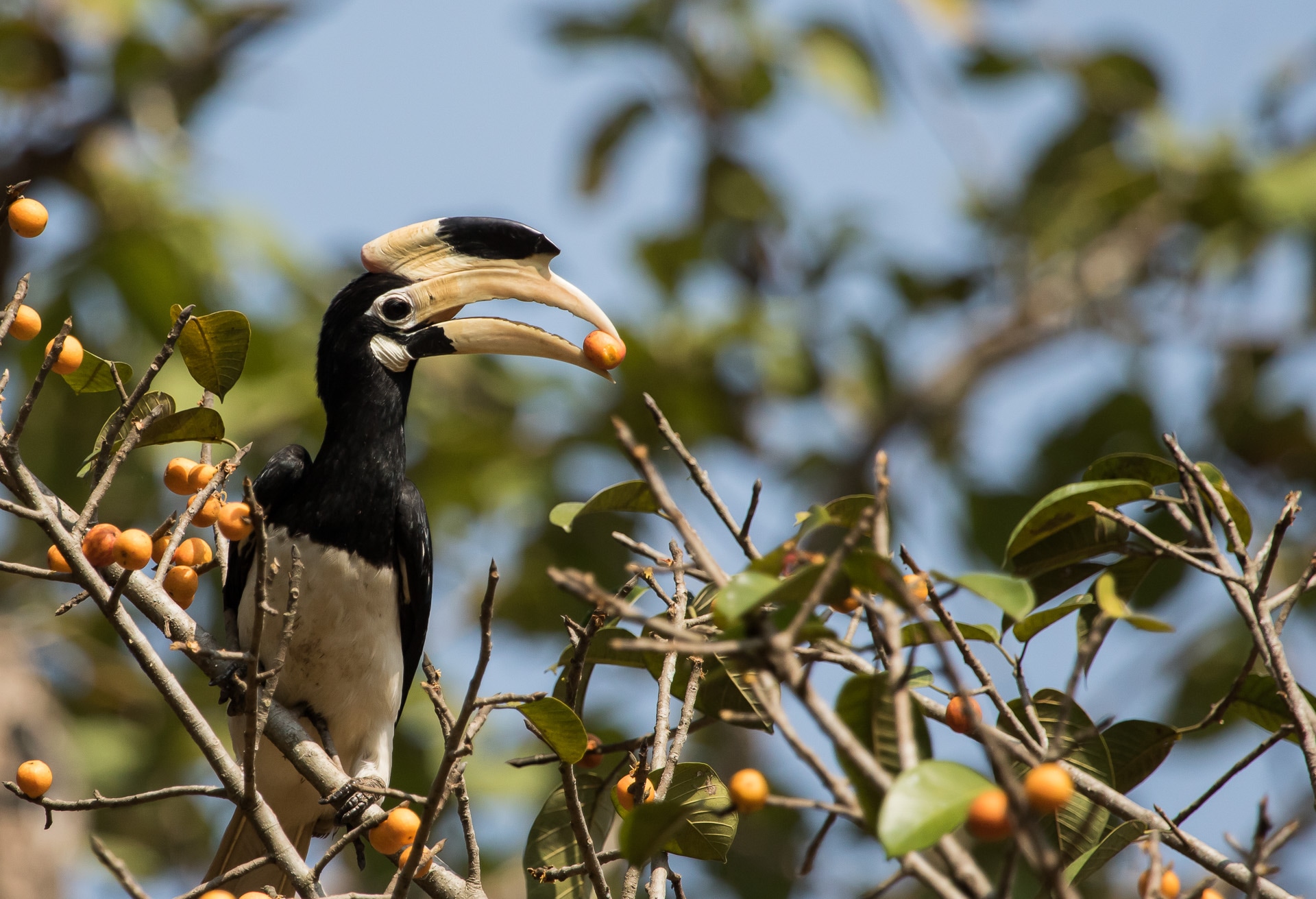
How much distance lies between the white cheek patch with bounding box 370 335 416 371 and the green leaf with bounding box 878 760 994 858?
233 centimetres

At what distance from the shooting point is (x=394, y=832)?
2.17m

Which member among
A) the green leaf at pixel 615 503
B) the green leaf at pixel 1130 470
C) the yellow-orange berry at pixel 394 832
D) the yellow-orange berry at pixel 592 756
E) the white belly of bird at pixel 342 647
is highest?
the green leaf at pixel 1130 470

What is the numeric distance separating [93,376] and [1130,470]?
1816 millimetres

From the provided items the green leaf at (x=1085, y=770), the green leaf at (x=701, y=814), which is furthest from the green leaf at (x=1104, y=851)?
the green leaf at (x=701, y=814)

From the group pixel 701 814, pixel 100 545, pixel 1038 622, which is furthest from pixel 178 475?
pixel 1038 622

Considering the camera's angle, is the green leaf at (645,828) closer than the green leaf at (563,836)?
Yes

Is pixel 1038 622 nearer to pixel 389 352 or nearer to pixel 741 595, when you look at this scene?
pixel 741 595

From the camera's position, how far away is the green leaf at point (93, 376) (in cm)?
220

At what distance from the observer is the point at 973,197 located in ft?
24.1

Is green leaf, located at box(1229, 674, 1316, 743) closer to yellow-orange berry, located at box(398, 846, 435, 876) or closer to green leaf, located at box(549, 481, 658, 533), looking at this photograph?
green leaf, located at box(549, 481, 658, 533)

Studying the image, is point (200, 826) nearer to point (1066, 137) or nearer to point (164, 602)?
point (164, 602)

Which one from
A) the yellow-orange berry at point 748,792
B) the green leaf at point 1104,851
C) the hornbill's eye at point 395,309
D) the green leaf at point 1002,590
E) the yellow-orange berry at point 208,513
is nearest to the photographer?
the green leaf at point 1002,590

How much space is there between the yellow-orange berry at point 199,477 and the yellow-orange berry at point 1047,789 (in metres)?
1.67

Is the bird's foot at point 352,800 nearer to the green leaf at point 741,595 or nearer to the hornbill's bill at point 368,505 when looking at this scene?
the hornbill's bill at point 368,505
